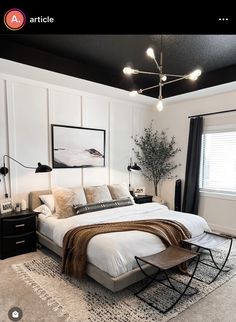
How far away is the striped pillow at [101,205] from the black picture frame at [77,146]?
926 mm

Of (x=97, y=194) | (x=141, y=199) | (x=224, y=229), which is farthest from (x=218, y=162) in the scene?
(x=97, y=194)

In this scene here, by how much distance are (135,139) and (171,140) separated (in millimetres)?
787

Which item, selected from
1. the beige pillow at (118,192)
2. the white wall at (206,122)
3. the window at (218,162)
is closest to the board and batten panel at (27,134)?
the beige pillow at (118,192)

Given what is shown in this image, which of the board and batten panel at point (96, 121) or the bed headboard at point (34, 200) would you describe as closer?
the bed headboard at point (34, 200)

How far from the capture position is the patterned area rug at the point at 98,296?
195 centimetres

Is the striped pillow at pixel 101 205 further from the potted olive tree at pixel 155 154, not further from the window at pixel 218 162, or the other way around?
the window at pixel 218 162

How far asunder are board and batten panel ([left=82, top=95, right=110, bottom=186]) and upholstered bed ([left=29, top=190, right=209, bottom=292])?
1109 mm

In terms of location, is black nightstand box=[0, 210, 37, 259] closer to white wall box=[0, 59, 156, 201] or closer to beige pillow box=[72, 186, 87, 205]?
white wall box=[0, 59, 156, 201]

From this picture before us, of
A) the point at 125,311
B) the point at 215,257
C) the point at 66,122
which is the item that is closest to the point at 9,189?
the point at 66,122

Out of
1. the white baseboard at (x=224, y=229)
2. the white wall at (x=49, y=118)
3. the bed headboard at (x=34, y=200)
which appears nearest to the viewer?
the white wall at (x=49, y=118)

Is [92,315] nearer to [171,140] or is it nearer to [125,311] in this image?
[125,311]

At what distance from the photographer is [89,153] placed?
14.1ft

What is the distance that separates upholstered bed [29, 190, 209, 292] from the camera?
216 cm

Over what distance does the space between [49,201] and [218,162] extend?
313cm
